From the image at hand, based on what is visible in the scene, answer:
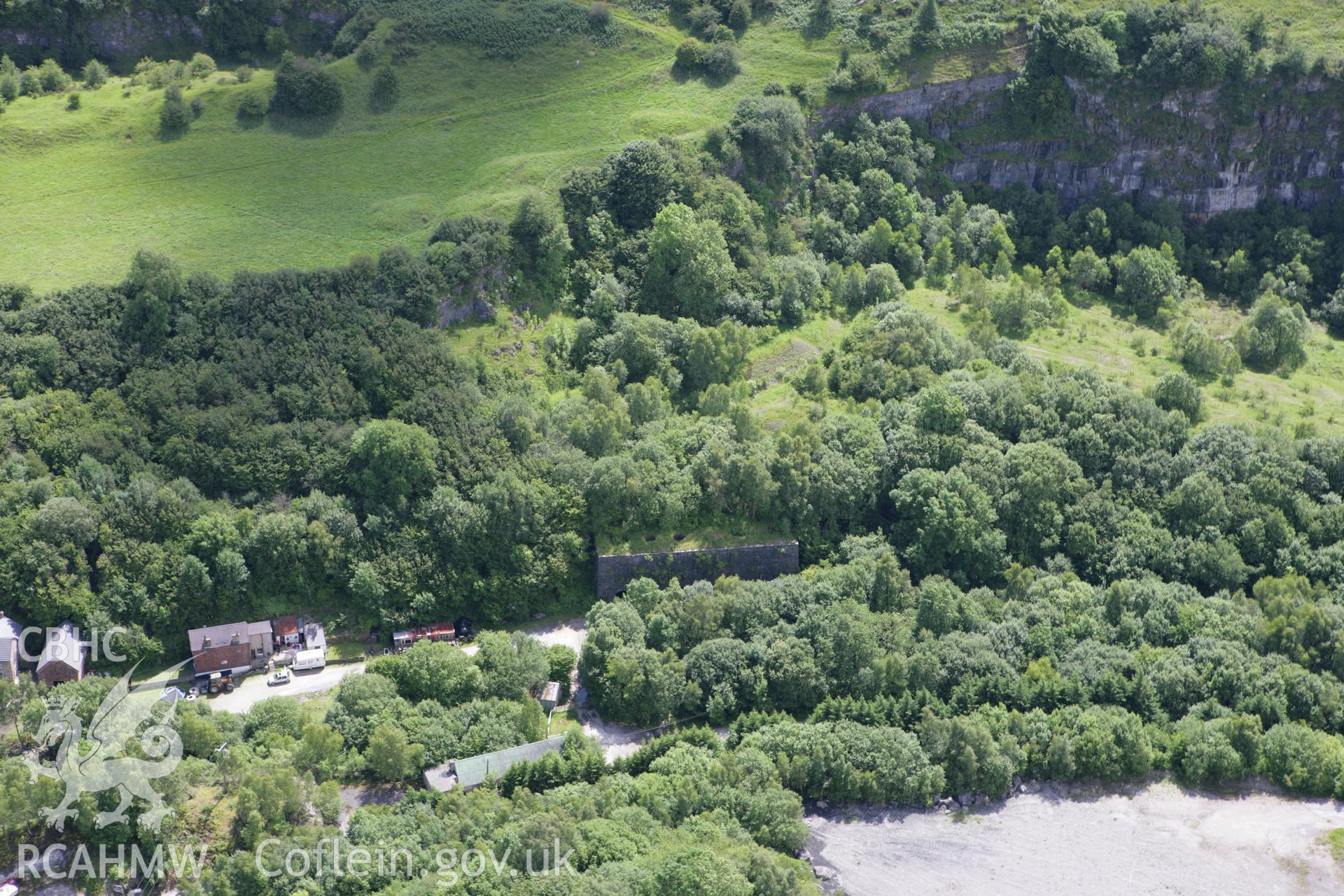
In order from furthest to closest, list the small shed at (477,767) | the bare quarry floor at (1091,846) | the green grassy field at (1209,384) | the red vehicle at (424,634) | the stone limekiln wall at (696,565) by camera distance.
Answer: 1. the green grassy field at (1209,384)
2. the stone limekiln wall at (696,565)
3. the red vehicle at (424,634)
4. the small shed at (477,767)
5. the bare quarry floor at (1091,846)

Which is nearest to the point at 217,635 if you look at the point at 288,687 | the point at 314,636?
the point at 288,687

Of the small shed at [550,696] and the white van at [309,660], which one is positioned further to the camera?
the white van at [309,660]

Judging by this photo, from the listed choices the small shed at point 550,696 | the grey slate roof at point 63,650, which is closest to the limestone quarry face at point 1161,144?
the small shed at point 550,696

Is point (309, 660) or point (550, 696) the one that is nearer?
point (550, 696)

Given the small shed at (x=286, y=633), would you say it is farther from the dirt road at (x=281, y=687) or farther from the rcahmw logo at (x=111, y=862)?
the rcahmw logo at (x=111, y=862)

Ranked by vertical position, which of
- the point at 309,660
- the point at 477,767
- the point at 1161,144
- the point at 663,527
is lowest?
the point at 477,767

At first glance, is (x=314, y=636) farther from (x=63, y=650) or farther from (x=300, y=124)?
(x=300, y=124)
